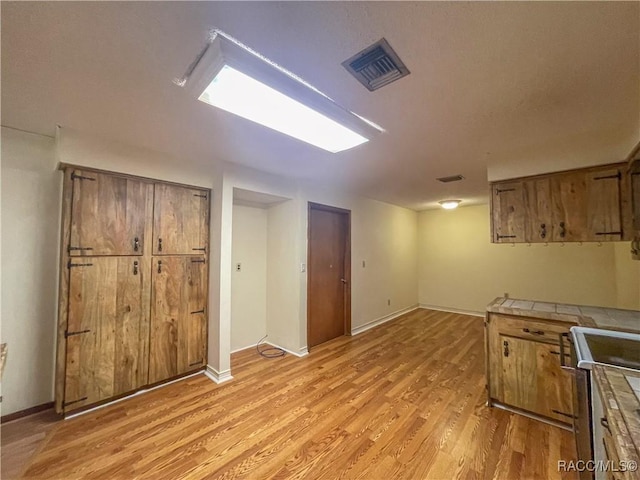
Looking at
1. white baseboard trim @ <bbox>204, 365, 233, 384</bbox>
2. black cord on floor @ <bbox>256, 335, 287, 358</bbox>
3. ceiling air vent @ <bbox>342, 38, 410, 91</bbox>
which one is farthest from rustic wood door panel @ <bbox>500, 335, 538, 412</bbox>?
white baseboard trim @ <bbox>204, 365, 233, 384</bbox>

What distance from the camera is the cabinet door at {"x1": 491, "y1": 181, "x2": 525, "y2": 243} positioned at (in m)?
2.68

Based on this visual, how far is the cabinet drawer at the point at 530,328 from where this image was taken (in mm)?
2041

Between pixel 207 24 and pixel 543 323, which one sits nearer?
pixel 207 24

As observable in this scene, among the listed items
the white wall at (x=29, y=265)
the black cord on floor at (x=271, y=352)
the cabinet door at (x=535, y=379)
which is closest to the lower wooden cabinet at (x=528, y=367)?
the cabinet door at (x=535, y=379)

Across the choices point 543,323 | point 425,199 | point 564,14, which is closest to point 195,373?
point 543,323

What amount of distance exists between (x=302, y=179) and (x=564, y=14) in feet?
9.08

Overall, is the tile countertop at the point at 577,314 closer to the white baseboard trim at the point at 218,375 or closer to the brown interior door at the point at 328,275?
the brown interior door at the point at 328,275

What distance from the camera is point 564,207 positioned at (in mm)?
2475

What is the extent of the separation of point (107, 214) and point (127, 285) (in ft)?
2.26

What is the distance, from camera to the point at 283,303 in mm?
3645

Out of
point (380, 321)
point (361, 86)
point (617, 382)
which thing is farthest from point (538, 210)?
point (380, 321)

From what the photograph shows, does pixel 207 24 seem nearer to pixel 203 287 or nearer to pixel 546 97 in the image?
pixel 546 97

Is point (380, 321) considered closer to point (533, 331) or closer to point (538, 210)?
point (533, 331)

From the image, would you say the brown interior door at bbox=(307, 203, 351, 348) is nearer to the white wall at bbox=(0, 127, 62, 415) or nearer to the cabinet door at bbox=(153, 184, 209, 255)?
the cabinet door at bbox=(153, 184, 209, 255)
